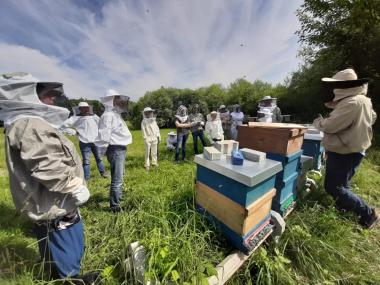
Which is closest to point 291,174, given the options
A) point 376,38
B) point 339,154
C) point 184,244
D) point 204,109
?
point 339,154

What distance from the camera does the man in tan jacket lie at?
2428 millimetres

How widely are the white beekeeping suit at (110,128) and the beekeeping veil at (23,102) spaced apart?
4.58 feet

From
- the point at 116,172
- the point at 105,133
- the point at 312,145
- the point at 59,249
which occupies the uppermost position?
the point at 105,133

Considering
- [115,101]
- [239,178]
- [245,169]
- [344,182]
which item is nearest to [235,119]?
[344,182]

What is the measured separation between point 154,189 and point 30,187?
84.4 inches

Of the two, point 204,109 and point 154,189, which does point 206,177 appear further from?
point 204,109

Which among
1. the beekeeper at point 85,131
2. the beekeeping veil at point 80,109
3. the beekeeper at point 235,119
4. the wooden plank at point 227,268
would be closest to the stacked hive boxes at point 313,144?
the wooden plank at point 227,268

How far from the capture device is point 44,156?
1.43 m

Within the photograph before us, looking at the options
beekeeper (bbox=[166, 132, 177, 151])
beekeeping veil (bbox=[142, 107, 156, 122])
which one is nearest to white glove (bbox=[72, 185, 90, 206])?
beekeeping veil (bbox=[142, 107, 156, 122])

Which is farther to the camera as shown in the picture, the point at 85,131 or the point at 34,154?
the point at 85,131

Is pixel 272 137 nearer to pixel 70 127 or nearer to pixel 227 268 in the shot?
pixel 227 268

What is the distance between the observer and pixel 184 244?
1.79 metres

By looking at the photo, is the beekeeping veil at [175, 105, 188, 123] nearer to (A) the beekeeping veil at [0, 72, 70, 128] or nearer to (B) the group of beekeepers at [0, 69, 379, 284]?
(B) the group of beekeepers at [0, 69, 379, 284]

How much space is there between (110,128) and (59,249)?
6.09 feet
